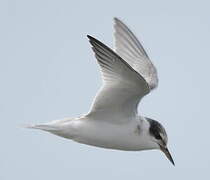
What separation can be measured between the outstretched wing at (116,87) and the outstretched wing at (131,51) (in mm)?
1858

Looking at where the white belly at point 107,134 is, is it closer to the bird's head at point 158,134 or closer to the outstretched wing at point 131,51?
the bird's head at point 158,134

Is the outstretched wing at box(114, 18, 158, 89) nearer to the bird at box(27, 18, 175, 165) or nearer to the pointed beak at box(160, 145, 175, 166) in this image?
the pointed beak at box(160, 145, 175, 166)

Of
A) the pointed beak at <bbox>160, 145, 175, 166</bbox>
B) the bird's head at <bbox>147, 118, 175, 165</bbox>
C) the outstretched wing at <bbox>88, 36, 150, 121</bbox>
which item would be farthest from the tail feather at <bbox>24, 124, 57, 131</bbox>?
the pointed beak at <bbox>160, 145, 175, 166</bbox>

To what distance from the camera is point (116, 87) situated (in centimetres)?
802

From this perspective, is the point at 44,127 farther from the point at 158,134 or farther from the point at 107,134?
the point at 158,134

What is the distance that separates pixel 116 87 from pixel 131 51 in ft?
8.16

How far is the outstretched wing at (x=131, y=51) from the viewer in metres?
10.2

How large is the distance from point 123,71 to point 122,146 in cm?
119

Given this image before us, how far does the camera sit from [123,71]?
7695 mm

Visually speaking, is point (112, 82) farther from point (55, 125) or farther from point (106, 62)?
point (55, 125)

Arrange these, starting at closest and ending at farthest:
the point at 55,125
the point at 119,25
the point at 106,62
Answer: the point at 106,62
the point at 55,125
the point at 119,25

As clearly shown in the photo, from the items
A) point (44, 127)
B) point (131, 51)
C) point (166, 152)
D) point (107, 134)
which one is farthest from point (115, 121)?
point (131, 51)

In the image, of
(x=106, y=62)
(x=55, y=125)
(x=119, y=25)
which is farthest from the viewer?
(x=119, y=25)

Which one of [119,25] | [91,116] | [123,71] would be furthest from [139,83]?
[119,25]
